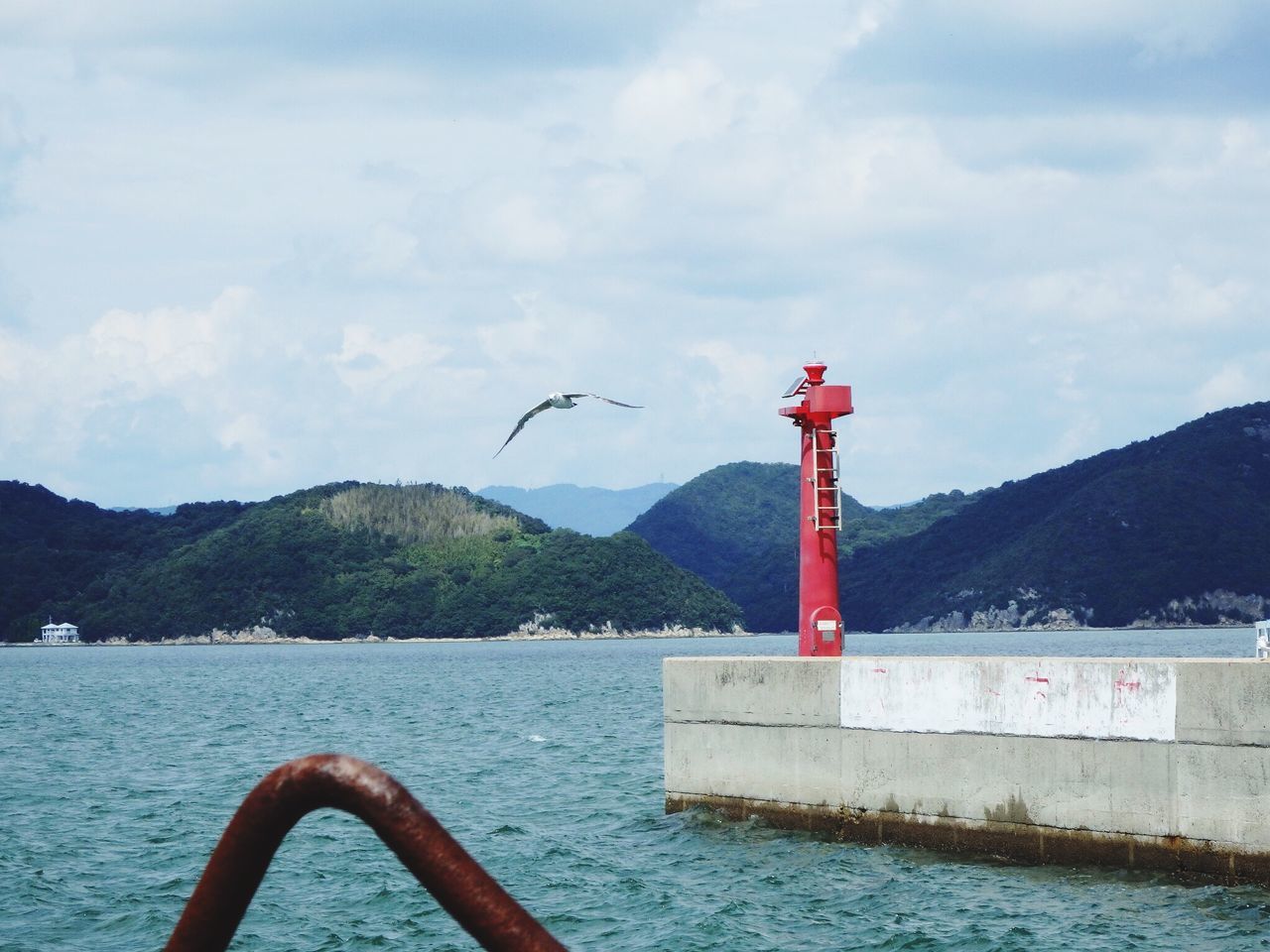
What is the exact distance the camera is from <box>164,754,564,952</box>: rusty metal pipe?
1.87m

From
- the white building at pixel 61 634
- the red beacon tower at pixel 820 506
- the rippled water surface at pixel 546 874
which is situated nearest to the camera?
the rippled water surface at pixel 546 874

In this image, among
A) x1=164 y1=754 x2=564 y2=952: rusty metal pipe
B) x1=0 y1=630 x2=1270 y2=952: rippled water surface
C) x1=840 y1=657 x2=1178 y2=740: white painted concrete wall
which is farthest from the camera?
x1=0 y1=630 x2=1270 y2=952: rippled water surface

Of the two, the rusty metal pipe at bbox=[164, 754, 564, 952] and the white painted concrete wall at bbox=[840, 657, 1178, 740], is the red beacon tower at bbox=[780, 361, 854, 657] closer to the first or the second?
A: the white painted concrete wall at bbox=[840, 657, 1178, 740]

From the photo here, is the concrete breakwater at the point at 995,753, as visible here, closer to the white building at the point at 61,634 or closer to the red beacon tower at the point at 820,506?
the red beacon tower at the point at 820,506

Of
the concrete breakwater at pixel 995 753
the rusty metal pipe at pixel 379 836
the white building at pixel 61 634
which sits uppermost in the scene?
the rusty metal pipe at pixel 379 836

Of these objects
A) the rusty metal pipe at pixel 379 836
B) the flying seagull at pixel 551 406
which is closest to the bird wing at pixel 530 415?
the flying seagull at pixel 551 406

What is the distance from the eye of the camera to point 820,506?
64.9ft

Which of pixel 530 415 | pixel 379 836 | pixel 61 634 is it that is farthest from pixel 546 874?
pixel 61 634

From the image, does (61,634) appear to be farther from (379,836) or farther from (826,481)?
(379,836)

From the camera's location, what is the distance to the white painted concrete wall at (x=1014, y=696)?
13625 mm

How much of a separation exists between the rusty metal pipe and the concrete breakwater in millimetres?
12309

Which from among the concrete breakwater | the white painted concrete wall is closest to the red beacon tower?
the concrete breakwater

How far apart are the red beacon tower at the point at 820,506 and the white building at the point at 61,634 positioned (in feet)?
635

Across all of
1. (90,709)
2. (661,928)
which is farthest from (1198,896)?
(90,709)
